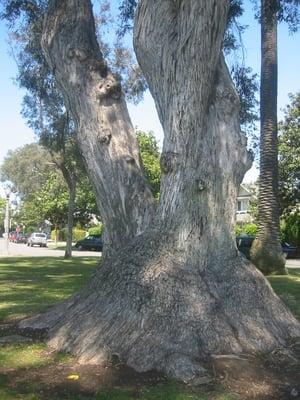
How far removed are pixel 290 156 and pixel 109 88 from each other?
98.4 ft

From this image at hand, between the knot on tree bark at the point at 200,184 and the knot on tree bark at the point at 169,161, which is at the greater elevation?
the knot on tree bark at the point at 169,161

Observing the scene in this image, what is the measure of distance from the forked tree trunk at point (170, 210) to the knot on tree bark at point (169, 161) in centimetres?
1

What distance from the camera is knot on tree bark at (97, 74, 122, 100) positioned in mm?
7457

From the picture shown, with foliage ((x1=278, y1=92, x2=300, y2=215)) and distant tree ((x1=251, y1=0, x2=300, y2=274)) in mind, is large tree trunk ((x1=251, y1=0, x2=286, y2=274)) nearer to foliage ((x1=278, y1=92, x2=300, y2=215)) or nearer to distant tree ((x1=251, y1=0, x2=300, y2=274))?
distant tree ((x1=251, y1=0, x2=300, y2=274))

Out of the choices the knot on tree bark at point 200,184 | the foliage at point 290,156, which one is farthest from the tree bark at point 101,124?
the foliage at point 290,156

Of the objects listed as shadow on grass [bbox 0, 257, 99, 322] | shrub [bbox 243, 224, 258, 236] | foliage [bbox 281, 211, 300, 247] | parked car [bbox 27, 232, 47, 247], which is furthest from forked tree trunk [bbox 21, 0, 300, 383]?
parked car [bbox 27, 232, 47, 247]

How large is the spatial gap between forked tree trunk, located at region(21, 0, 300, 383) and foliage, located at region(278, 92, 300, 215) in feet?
96.5

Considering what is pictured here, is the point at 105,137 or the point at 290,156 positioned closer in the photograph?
the point at 105,137

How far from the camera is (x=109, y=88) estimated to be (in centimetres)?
748

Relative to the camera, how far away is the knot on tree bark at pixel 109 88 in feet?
24.5

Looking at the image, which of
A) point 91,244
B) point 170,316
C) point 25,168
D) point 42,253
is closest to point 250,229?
point 91,244

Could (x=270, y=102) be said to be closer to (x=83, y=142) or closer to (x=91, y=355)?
(x=83, y=142)

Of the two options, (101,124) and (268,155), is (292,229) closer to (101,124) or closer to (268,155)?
(268,155)

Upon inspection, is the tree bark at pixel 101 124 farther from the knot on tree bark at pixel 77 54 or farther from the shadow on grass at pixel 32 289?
the shadow on grass at pixel 32 289
